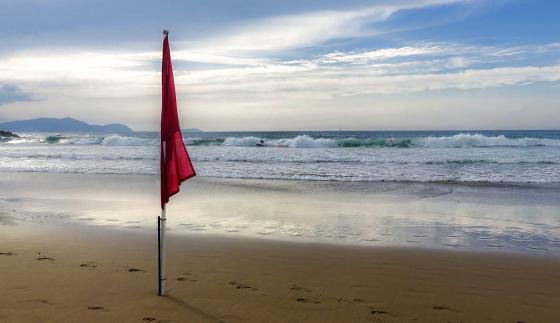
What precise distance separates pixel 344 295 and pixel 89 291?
2.83m

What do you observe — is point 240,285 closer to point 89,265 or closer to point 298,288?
point 298,288

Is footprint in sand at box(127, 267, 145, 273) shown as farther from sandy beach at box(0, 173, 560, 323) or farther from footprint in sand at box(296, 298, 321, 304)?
footprint in sand at box(296, 298, 321, 304)

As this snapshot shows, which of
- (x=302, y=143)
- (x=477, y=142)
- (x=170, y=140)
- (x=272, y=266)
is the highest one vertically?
(x=170, y=140)

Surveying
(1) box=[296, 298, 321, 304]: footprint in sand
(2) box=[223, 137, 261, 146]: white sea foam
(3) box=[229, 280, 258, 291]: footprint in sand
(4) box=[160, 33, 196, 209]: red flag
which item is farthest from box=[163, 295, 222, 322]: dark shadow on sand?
(2) box=[223, 137, 261, 146]: white sea foam

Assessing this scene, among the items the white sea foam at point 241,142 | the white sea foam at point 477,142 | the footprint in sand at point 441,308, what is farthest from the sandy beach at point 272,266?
the white sea foam at point 241,142

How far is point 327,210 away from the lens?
1166 centimetres

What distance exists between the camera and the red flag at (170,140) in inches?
185

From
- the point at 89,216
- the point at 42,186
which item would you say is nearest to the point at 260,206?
the point at 89,216

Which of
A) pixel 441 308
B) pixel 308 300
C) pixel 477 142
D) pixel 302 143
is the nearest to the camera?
pixel 441 308

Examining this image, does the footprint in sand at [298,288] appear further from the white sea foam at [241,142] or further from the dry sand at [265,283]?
the white sea foam at [241,142]

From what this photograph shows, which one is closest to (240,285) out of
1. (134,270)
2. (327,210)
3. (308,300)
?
(308,300)

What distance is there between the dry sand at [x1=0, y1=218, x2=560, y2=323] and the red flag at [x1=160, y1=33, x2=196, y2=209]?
1324mm

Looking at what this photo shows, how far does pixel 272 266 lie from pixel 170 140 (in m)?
2.70

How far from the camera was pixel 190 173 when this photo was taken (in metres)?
4.79
